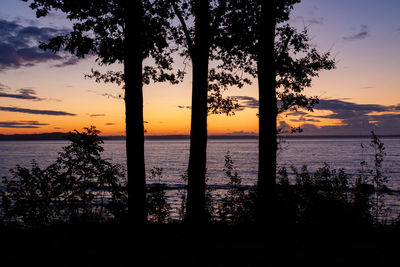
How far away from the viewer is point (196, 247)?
7.96 metres

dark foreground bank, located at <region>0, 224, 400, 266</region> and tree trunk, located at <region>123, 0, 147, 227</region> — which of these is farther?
tree trunk, located at <region>123, 0, 147, 227</region>

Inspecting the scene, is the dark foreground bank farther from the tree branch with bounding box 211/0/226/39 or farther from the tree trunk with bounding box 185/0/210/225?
the tree branch with bounding box 211/0/226/39

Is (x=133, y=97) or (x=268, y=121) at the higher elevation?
(x=133, y=97)

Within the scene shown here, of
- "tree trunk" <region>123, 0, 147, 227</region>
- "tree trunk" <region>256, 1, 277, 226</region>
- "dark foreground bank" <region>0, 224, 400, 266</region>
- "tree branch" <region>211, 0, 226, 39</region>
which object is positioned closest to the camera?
"dark foreground bank" <region>0, 224, 400, 266</region>

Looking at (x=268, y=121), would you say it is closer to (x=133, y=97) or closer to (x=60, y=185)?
(x=133, y=97)

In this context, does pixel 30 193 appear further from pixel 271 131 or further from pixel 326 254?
pixel 326 254

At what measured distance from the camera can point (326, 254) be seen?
728cm

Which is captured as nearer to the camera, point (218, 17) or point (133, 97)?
point (133, 97)

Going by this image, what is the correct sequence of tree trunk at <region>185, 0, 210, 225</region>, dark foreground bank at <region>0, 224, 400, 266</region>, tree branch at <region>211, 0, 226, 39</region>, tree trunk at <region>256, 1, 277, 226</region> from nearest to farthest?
dark foreground bank at <region>0, 224, 400, 266</region> < tree trunk at <region>185, 0, 210, 225</region> < tree trunk at <region>256, 1, 277, 226</region> < tree branch at <region>211, 0, 226, 39</region>

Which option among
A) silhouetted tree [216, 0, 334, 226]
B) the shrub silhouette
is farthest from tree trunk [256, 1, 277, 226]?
the shrub silhouette

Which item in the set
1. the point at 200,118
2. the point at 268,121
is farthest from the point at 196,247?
the point at 268,121

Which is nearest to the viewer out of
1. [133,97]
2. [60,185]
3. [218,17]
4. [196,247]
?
[196,247]

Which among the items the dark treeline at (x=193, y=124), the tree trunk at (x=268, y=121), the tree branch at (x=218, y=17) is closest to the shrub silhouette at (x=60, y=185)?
the dark treeline at (x=193, y=124)

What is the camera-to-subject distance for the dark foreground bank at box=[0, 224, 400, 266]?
22.2 ft
